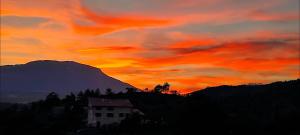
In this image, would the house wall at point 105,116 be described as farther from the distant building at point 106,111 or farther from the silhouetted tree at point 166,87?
the silhouetted tree at point 166,87

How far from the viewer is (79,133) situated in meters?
69.4

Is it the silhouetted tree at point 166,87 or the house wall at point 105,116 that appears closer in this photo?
the house wall at point 105,116

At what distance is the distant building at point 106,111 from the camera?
8700 cm

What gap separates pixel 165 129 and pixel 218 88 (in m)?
A: 83.0

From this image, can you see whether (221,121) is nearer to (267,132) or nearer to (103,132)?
(267,132)

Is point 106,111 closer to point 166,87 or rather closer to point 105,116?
point 105,116

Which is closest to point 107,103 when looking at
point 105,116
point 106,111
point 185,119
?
point 106,111

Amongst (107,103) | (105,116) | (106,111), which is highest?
(107,103)

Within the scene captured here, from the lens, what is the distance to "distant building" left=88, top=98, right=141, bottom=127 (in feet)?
285

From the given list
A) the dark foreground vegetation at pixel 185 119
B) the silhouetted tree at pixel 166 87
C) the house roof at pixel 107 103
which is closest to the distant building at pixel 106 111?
the house roof at pixel 107 103

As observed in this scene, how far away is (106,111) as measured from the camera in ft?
291

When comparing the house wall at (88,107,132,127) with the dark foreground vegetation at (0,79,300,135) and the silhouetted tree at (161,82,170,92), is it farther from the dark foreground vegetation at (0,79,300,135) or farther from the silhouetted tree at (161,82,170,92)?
the silhouetted tree at (161,82,170,92)

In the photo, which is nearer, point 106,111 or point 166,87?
point 106,111

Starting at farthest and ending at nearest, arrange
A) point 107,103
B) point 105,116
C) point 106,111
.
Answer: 1. point 107,103
2. point 106,111
3. point 105,116
